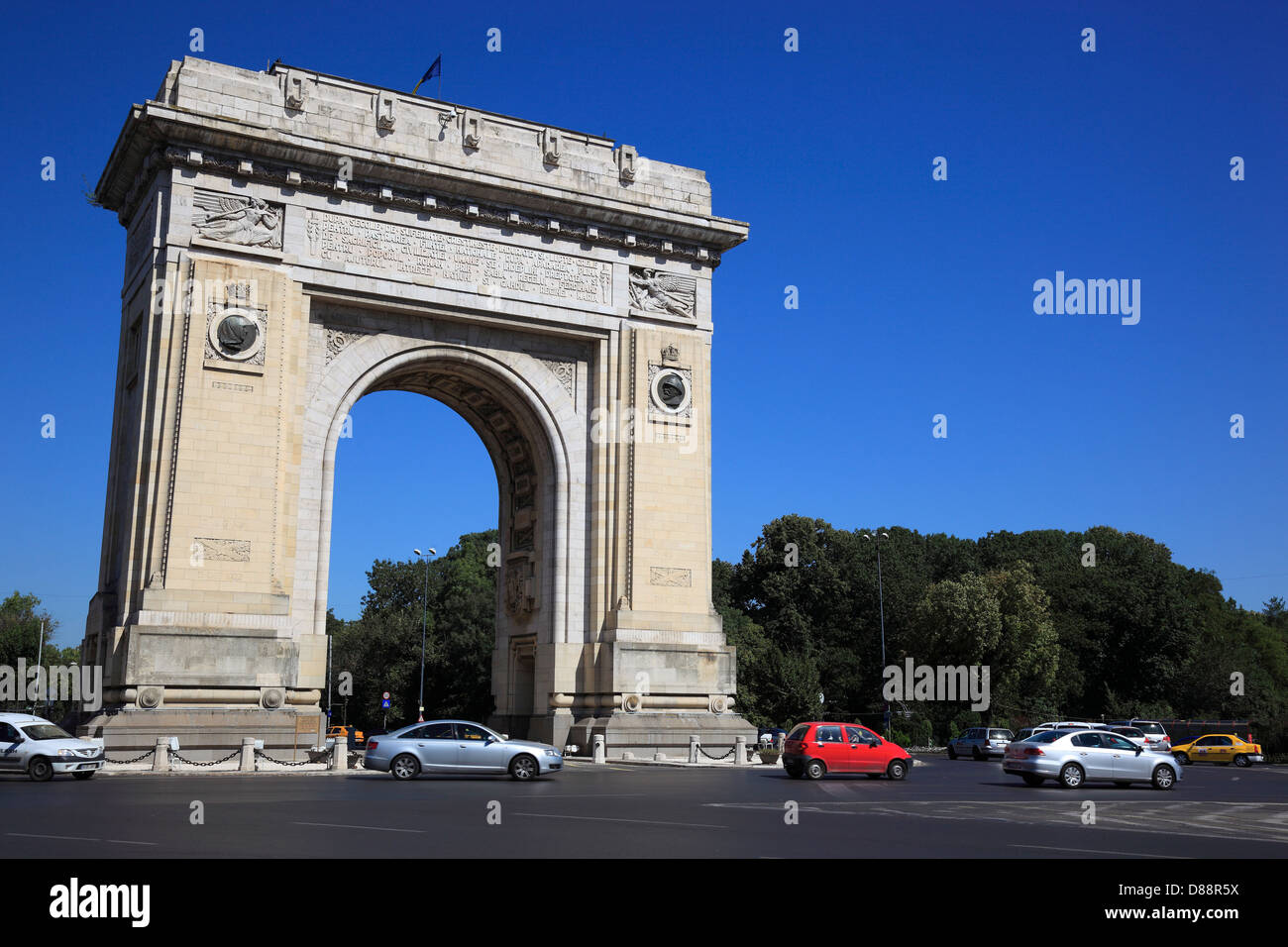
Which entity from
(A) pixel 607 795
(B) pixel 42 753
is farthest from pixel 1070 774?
(B) pixel 42 753

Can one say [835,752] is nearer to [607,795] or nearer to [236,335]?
[607,795]

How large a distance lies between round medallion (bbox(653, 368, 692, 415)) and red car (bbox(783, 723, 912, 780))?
10.7 metres

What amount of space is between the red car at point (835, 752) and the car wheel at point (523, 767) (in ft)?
20.0

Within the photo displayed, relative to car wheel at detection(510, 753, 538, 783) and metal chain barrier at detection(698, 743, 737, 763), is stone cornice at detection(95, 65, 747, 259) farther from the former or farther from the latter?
car wheel at detection(510, 753, 538, 783)

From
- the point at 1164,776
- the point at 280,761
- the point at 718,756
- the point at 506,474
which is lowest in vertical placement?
the point at 718,756

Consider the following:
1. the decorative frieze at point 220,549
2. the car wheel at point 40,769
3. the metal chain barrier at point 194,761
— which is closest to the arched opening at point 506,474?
the decorative frieze at point 220,549

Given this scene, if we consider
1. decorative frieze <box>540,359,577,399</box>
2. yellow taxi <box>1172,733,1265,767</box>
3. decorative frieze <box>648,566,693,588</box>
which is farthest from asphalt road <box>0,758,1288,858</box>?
yellow taxi <box>1172,733,1265,767</box>

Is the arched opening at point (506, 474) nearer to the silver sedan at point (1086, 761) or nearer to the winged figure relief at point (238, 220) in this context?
the winged figure relief at point (238, 220)

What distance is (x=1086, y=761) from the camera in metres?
25.1

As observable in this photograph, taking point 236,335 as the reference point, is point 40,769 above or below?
below

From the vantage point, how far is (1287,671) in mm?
84812

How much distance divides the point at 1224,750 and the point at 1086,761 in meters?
25.8

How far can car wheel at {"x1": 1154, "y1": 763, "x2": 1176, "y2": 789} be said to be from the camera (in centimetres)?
2558
